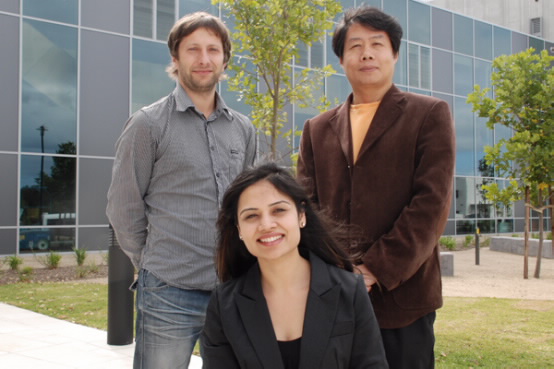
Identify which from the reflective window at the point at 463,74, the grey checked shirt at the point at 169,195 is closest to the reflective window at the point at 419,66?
the reflective window at the point at 463,74

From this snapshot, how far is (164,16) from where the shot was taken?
1617cm

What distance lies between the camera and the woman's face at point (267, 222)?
2230mm

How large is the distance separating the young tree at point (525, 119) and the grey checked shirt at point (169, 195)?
38.3ft

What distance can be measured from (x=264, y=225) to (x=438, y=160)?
74 centimetres

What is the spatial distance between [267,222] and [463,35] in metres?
24.3

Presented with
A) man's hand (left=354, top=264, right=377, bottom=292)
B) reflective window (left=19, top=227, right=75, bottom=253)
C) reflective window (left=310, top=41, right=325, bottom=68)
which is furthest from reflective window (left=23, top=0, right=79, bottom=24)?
man's hand (left=354, top=264, right=377, bottom=292)

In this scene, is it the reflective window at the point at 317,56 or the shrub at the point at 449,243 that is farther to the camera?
the shrub at the point at 449,243

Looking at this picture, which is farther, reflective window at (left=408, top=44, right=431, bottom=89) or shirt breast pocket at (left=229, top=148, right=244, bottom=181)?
reflective window at (left=408, top=44, right=431, bottom=89)

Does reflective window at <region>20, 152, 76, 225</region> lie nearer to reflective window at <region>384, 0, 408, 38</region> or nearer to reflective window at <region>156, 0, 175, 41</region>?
reflective window at <region>156, 0, 175, 41</region>

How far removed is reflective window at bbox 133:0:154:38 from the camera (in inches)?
612

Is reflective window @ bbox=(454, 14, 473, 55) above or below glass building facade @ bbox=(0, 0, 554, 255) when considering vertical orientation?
above

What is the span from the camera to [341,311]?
2201mm

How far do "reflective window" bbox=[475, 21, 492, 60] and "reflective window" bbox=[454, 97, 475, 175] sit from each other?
2.41m

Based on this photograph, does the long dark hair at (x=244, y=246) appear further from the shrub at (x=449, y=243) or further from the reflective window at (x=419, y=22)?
the reflective window at (x=419, y=22)
